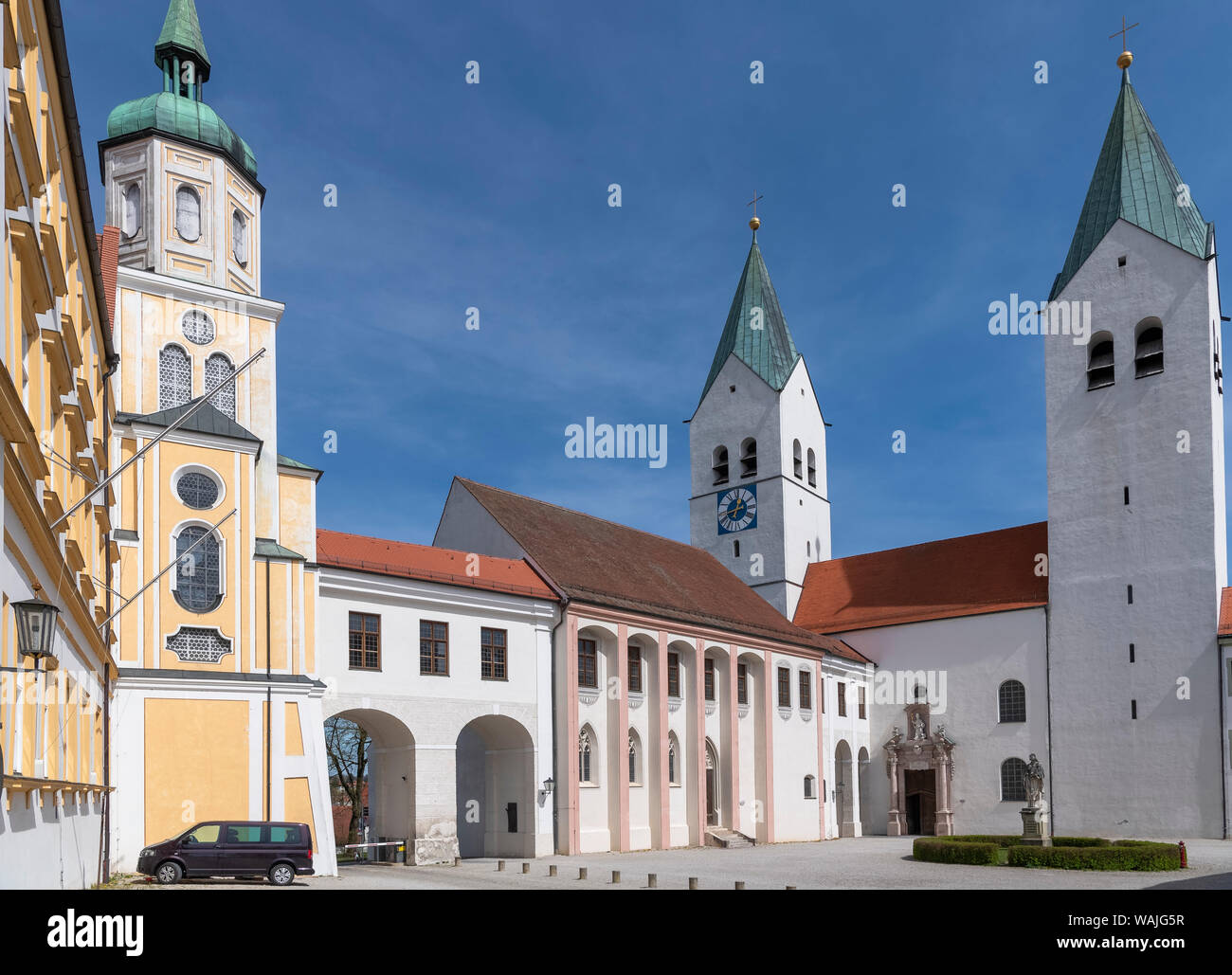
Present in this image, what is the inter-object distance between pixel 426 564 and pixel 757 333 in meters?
29.9

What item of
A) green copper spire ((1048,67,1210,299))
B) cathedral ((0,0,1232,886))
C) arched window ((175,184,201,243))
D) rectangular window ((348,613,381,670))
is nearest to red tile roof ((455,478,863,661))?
cathedral ((0,0,1232,886))

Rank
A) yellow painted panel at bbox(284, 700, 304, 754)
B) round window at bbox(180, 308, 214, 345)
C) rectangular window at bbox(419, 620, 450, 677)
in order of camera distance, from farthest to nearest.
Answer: rectangular window at bbox(419, 620, 450, 677) < round window at bbox(180, 308, 214, 345) < yellow painted panel at bbox(284, 700, 304, 754)

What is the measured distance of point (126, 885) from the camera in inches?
789

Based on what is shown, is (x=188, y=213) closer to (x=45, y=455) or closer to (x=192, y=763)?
(x=192, y=763)

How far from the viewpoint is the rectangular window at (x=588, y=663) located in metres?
36.4

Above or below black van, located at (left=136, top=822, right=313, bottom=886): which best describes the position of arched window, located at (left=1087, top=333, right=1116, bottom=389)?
above

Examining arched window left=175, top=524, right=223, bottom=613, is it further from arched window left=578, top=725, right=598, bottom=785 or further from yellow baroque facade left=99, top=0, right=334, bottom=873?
arched window left=578, top=725, right=598, bottom=785

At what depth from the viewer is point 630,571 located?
137 feet

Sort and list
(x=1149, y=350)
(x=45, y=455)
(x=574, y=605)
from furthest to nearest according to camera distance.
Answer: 1. (x=1149, y=350)
2. (x=574, y=605)
3. (x=45, y=455)

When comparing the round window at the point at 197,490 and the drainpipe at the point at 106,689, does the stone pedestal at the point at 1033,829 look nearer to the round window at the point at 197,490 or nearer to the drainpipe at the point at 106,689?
the round window at the point at 197,490

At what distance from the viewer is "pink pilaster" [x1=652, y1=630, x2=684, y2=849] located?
3738 centimetres

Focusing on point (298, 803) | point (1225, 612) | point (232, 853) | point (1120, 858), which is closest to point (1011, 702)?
point (1225, 612)

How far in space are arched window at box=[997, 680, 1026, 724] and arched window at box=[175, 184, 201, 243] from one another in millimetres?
35319
